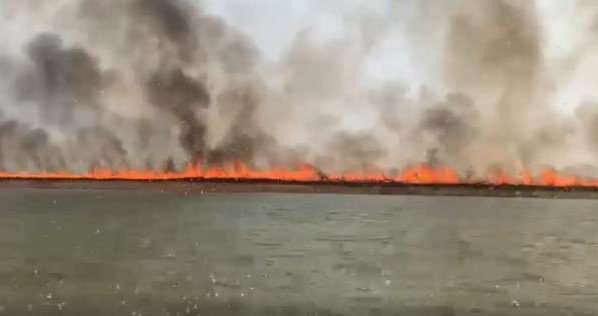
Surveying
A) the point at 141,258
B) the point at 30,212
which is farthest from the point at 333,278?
the point at 30,212

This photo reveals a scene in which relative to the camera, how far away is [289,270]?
132ft

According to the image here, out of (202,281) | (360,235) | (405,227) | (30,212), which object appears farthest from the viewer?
(30,212)

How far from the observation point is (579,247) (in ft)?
189

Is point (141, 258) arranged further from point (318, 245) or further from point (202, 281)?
point (318, 245)

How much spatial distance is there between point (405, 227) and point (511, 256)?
2754cm

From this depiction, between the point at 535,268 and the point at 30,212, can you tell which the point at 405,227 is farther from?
the point at 30,212

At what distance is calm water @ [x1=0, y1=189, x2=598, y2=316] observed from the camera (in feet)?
97.8

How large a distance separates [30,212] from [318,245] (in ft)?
148

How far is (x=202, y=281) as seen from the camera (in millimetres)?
35312

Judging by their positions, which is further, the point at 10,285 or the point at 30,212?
the point at 30,212

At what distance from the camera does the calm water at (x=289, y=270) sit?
29797mm

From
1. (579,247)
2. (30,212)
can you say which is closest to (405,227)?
(579,247)

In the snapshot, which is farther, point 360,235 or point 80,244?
point 360,235

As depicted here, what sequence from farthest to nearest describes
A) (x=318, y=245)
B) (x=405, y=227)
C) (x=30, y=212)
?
1. (x=30, y=212)
2. (x=405, y=227)
3. (x=318, y=245)
